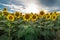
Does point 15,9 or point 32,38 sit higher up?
point 15,9

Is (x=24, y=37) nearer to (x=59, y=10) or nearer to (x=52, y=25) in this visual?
(x=52, y=25)

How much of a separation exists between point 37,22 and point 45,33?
141 mm

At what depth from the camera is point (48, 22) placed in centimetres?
167

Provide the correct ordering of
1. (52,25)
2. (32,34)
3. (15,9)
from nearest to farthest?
(32,34) < (52,25) < (15,9)

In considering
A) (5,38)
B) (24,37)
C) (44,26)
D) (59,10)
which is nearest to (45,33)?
(44,26)

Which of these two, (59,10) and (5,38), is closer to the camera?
(5,38)

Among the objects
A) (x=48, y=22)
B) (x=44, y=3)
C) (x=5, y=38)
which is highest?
(x=44, y=3)

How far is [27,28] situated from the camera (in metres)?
1.48

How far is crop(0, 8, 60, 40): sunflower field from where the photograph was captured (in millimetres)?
1508

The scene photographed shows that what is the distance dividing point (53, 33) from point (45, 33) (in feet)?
0.37

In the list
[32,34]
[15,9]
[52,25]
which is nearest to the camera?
[32,34]

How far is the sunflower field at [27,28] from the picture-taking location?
4.95ft

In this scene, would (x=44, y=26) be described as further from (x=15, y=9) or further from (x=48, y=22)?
(x=15, y=9)

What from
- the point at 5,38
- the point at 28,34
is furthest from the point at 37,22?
the point at 5,38
